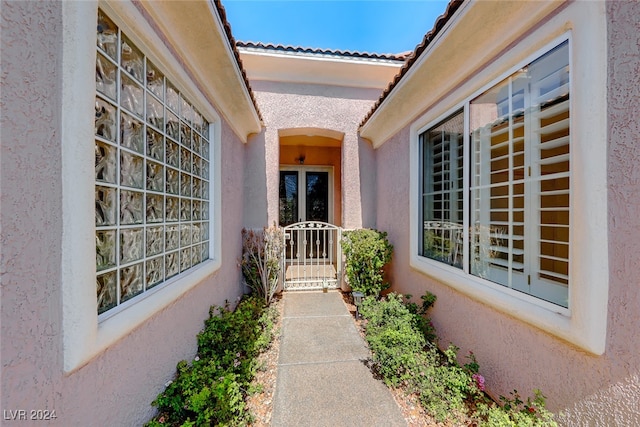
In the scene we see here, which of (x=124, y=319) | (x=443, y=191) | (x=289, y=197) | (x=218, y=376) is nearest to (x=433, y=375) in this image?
(x=218, y=376)

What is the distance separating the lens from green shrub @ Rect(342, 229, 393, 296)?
6621mm

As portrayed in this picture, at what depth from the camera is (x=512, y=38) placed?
3219 millimetres

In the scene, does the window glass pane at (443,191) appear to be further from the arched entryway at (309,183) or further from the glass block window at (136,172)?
the arched entryway at (309,183)

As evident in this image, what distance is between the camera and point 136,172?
9.16 feet

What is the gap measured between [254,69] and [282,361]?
8.24m

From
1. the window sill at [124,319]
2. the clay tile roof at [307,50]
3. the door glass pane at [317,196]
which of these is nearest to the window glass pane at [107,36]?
the window sill at [124,319]

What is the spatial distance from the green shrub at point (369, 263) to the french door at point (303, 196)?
13.1ft

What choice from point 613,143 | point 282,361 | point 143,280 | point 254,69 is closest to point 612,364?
point 613,143

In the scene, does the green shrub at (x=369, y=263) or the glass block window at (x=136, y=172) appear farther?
the green shrub at (x=369, y=263)

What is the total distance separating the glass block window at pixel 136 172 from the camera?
2334 millimetres

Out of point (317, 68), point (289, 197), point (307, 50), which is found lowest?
point (289, 197)

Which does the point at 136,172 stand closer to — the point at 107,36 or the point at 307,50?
the point at 107,36

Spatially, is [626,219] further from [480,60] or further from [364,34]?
[364,34]

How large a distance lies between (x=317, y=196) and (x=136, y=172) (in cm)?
835
